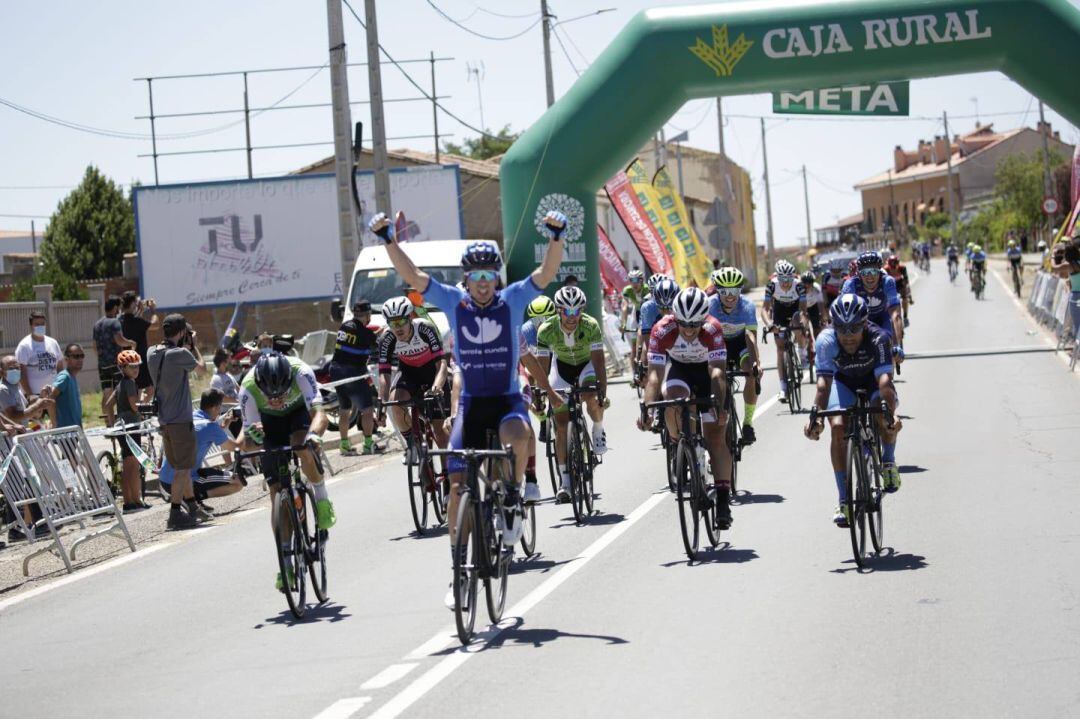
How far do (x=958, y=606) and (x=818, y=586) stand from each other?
101 cm

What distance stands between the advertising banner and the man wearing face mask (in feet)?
59.5

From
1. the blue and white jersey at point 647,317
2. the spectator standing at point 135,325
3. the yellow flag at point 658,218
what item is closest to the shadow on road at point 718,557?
the blue and white jersey at point 647,317

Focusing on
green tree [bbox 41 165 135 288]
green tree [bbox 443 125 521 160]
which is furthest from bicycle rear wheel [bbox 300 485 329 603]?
green tree [bbox 443 125 521 160]

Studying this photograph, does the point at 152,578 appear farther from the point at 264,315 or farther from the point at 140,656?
the point at 264,315

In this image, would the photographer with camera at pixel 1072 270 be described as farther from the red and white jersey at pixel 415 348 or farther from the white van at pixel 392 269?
the red and white jersey at pixel 415 348

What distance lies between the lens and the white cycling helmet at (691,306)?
10.5 metres

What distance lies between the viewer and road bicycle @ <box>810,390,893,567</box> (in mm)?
9312

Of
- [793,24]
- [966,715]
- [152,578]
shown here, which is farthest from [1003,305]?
[966,715]

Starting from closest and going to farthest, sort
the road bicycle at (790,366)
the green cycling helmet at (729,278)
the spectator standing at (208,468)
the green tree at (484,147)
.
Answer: the green cycling helmet at (729,278), the spectator standing at (208,468), the road bicycle at (790,366), the green tree at (484,147)

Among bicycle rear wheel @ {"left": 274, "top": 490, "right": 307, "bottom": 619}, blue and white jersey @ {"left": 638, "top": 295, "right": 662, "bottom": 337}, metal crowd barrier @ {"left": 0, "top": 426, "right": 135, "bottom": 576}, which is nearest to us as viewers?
bicycle rear wheel @ {"left": 274, "top": 490, "right": 307, "bottom": 619}

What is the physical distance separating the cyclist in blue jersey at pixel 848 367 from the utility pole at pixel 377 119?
1573 centimetres

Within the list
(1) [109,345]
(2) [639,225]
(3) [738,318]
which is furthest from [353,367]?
(2) [639,225]

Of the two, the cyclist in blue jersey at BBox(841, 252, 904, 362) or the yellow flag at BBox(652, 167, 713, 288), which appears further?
the yellow flag at BBox(652, 167, 713, 288)

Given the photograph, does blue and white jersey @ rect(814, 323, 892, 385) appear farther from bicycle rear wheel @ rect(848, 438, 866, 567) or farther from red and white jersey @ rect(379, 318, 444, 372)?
red and white jersey @ rect(379, 318, 444, 372)
